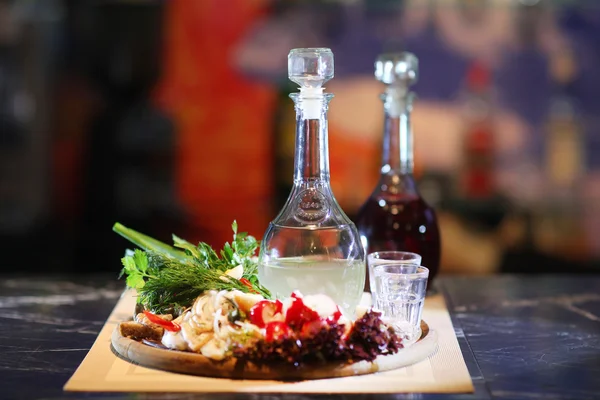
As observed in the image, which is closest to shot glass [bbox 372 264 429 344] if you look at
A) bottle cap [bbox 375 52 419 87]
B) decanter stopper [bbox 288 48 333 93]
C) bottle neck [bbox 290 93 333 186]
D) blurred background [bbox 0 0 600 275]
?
bottle neck [bbox 290 93 333 186]

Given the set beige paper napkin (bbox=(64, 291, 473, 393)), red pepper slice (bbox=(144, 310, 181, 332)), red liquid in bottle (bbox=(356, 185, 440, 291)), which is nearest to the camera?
beige paper napkin (bbox=(64, 291, 473, 393))

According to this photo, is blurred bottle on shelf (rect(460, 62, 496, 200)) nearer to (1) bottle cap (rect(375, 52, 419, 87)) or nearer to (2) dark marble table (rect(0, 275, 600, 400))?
(2) dark marble table (rect(0, 275, 600, 400))

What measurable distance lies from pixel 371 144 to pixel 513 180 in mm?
484

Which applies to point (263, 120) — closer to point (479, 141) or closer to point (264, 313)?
point (479, 141)

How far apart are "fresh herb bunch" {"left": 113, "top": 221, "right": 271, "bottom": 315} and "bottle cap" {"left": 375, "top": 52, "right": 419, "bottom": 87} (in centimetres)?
39

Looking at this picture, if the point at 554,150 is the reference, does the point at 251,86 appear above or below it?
above

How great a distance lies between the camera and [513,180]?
2.80 m

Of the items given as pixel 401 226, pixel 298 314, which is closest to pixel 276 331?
pixel 298 314

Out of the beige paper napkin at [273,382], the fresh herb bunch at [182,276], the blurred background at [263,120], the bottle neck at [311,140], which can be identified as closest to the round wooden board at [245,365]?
the beige paper napkin at [273,382]

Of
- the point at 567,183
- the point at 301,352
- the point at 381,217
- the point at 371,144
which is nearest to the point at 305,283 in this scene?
the point at 301,352

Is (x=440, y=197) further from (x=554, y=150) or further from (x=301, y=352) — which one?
(x=301, y=352)

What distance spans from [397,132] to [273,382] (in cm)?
61

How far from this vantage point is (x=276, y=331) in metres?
0.96

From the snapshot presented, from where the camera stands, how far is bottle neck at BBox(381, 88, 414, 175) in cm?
141
